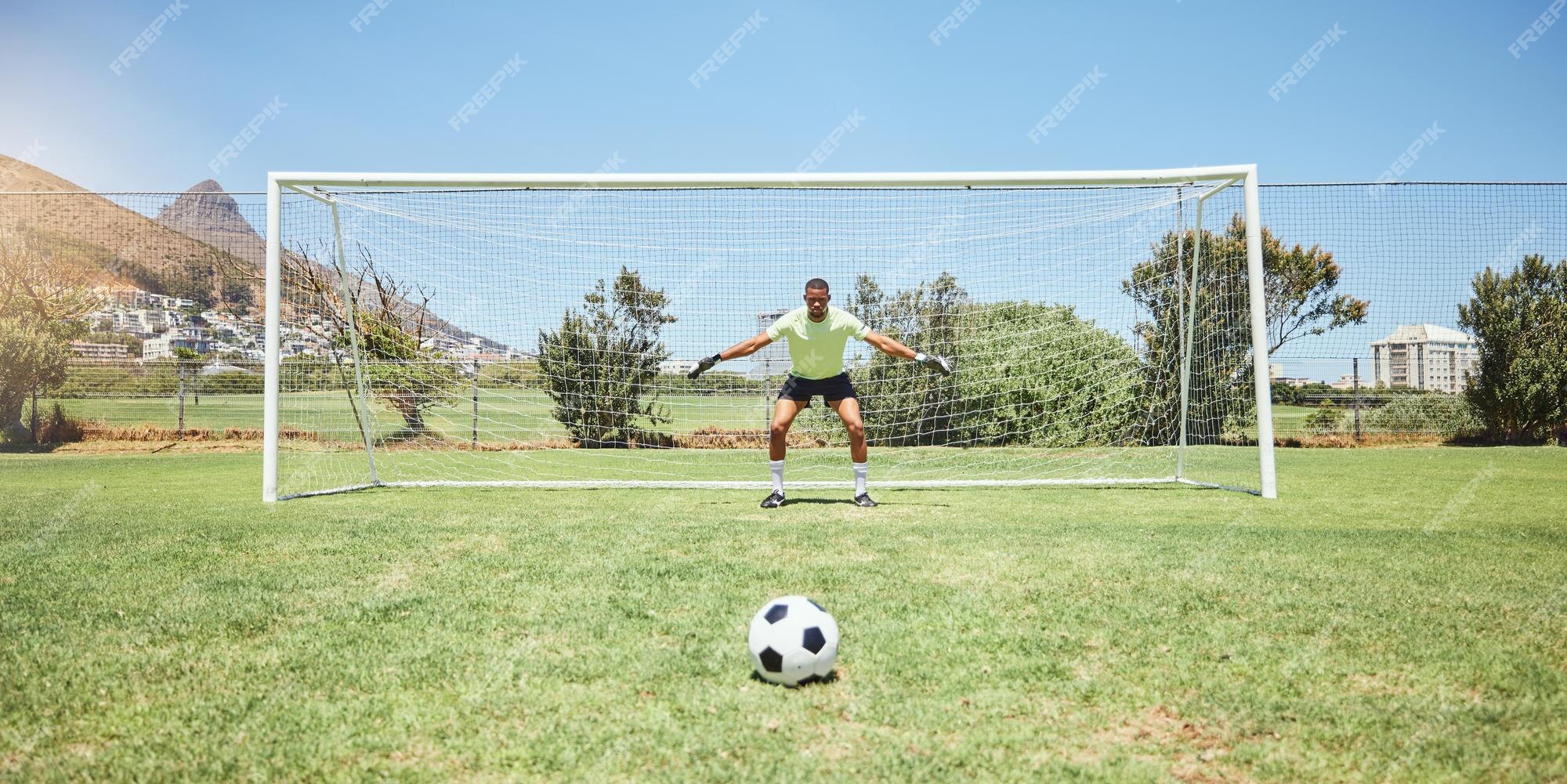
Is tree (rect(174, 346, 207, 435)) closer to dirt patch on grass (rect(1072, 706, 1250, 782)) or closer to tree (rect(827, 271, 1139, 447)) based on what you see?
tree (rect(827, 271, 1139, 447))

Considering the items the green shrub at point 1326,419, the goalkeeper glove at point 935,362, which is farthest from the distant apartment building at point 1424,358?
the goalkeeper glove at point 935,362

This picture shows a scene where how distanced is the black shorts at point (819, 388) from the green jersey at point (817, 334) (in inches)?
6.4

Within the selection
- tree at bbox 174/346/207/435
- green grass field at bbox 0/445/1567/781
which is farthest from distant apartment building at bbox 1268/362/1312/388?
tree at bbox 174/346/207/435

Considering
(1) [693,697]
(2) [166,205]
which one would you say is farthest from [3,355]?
(1) [693,697]

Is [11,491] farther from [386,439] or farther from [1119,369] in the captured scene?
[1119,369]

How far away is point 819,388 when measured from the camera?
836cm

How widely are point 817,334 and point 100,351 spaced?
19.4 m

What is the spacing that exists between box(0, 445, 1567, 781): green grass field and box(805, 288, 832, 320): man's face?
224 centimetres

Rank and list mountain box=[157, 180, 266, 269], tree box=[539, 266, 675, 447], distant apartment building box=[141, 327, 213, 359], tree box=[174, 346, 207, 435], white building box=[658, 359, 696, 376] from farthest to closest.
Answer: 1. distant apartment building box=[141, 327, 213, 359]
2. tree box=[174, 346, 207, 435]
3. mountain box=[157, 180, 266, 269]
4. tree box=[539, 266, 675, 447]
5. white building box=[658, 359, 696, 376]

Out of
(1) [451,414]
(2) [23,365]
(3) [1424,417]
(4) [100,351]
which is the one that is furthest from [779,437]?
(4) [100,351]

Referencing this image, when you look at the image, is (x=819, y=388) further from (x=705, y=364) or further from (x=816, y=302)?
(x=705, y=364)

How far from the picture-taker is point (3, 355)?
15391 millimetres

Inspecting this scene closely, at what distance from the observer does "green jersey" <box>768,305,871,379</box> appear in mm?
8133

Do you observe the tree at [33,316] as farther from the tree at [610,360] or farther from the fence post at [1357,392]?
the fence post at [1357,392]
